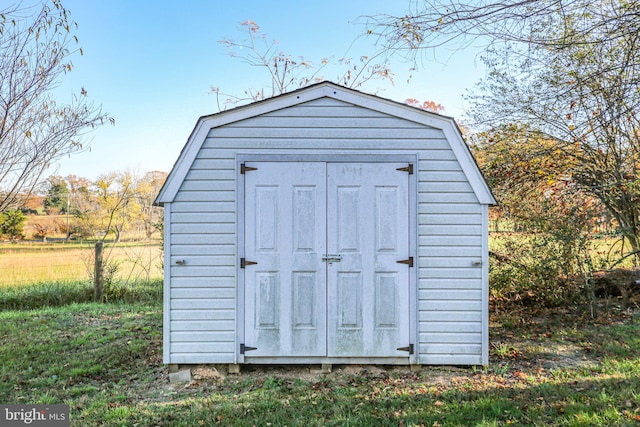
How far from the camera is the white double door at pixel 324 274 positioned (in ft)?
13.3

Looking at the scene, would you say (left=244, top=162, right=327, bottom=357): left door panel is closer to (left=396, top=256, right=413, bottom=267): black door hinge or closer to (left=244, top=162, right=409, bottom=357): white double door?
(left=244, top=162, right=409, bottom=357): white double door

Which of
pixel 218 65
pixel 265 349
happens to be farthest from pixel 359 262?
pixel 218 65

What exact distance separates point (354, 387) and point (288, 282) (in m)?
1.21

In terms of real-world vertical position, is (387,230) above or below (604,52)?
below

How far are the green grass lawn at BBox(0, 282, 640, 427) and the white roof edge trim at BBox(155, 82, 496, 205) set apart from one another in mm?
1892

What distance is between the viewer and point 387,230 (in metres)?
4.05

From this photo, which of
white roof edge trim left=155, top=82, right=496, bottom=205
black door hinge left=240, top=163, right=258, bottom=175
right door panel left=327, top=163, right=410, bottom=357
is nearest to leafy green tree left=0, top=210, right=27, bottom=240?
white roof edge trim left=155, top=82, right=496, bottom=205

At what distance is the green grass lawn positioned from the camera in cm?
310

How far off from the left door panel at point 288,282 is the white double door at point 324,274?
0.01m

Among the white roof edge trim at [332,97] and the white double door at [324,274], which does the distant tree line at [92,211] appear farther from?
the white double door at [324,274]

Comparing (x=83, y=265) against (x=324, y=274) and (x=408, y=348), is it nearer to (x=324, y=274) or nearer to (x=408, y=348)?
(x=324, y=274)

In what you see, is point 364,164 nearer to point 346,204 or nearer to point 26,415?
point 346,204

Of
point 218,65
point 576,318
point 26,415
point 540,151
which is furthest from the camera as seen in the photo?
point 218,65

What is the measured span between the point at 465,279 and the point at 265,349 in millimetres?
2243
